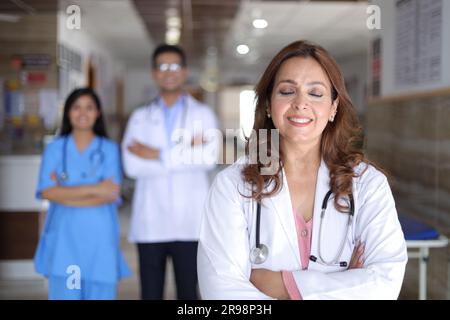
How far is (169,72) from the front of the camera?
8.81 ft

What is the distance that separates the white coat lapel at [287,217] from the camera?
135 cm

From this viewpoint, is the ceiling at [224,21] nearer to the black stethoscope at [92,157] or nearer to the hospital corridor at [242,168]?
the hospital corridor at [242,168]

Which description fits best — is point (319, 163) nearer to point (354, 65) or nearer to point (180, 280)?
point (180, 280)

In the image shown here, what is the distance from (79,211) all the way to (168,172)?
1.43 feet

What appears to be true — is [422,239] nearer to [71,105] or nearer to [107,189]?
[107,189]

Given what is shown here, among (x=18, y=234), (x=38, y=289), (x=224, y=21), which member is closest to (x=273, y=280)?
(x=38, y=289)

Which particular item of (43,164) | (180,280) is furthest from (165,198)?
(43,164)

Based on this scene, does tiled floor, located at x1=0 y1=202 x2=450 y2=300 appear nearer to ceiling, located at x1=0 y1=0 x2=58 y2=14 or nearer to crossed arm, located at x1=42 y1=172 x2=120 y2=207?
crossed arm, located at x1=42 y1=172 x2=120 y2=207

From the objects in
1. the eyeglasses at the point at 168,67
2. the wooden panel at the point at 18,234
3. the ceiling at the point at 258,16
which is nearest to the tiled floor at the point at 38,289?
the wooden panel at the point at 18,234

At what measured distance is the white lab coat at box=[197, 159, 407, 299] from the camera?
131cm

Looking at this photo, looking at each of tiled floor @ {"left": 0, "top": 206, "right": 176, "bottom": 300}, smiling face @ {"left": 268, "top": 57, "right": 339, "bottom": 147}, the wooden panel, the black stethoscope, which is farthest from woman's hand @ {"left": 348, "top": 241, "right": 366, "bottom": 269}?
the wooden panel

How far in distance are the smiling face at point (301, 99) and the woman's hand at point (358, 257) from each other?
0.94ft

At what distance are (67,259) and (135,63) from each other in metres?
10.8

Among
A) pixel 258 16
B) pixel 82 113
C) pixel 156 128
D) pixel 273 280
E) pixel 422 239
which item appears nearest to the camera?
pixel 273 280
